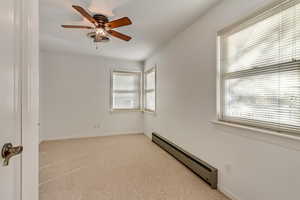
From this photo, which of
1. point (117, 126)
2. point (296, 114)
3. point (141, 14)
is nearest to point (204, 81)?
point (296, 114)

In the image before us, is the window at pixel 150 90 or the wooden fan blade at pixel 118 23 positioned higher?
the wooden fan blade at pixel 118 23

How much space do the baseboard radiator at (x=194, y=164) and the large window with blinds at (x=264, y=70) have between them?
0.78 metres

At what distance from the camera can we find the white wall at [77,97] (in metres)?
4.12

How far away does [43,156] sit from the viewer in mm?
3055

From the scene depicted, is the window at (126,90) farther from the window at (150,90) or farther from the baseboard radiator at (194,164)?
the baseboard radiator at (194,164)

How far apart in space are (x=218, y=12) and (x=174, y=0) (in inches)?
24.9

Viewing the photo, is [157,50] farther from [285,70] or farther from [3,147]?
[3,147]

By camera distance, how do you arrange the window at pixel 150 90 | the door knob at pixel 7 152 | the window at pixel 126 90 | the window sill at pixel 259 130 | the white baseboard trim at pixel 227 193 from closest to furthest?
the door knob at pixel 7 152 < the window sill at pixel 259 130 < the white baseboard trim at pixel 227 193 < the window at pixel 150 90 < the window at pixel 126 90

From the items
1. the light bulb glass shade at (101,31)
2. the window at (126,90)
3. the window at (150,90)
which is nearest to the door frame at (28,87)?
the light bulb glass shade at (101,31)

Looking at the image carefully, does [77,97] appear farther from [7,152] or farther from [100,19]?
[7,152]

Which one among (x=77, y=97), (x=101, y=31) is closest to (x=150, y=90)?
(x=77, y=97)

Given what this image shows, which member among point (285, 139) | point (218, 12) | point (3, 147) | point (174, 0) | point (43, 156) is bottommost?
point (43, 156)

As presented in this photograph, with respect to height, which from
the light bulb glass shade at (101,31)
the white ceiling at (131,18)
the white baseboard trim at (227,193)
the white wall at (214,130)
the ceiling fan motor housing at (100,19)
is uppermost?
the white ceiling at (131,18)

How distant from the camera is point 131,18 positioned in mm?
2373
